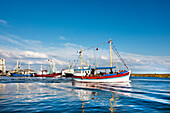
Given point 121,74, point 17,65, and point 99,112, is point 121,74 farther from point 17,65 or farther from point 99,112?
point 17,65

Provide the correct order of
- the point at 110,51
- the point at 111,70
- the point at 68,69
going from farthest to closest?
the point at 68,69, the point at 110,51, the point at 111,70

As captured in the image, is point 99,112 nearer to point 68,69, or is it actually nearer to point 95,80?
point 95,80

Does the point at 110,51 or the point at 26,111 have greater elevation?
the point at 110,51

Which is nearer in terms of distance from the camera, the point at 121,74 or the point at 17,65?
the point at 121,74

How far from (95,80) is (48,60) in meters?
145

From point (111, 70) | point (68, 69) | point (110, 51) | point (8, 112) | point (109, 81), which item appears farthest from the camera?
point (68, 69)

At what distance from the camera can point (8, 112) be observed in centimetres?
1324

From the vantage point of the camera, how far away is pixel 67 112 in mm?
13484

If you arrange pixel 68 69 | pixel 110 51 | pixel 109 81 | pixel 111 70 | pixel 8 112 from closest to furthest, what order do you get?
pixel 8 112
pixel 109 81
pixel 111 70
pixel 110 51
pixel 68 69

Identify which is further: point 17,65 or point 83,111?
point 17,65

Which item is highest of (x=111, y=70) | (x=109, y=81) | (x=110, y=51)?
(x=110, y=51)

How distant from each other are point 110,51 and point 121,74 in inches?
616

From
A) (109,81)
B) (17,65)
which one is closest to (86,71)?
(109,81)

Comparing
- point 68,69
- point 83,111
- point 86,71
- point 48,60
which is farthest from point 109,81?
point 48,60
